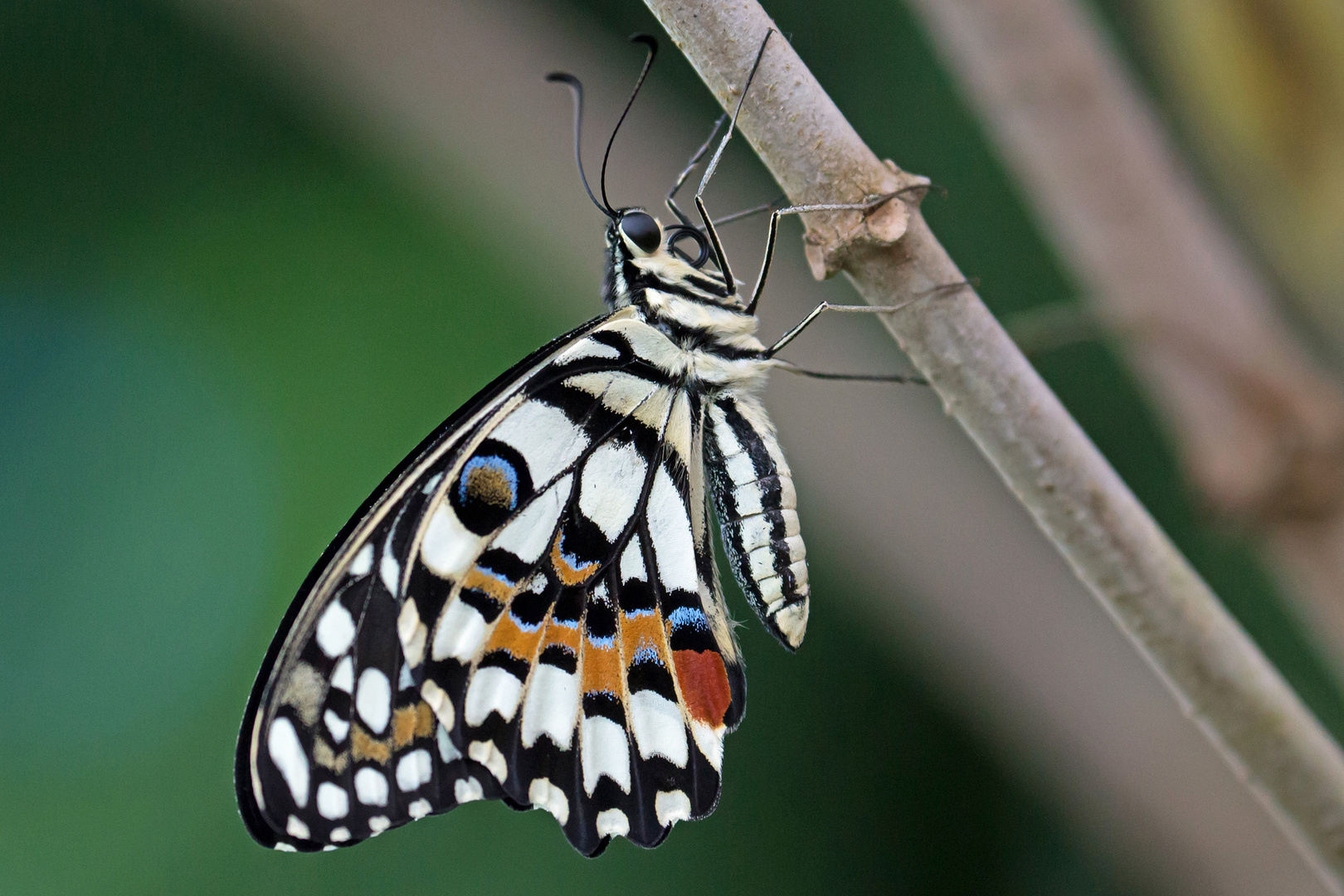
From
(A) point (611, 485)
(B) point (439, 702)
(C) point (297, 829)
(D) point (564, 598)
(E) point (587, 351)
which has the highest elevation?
(E) point (587, 351)

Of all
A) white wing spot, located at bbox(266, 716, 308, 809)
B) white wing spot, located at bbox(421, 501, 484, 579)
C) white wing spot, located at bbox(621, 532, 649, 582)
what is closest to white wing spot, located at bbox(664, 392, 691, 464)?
white wing spot, located at bbox(621, 532, 649, 582)

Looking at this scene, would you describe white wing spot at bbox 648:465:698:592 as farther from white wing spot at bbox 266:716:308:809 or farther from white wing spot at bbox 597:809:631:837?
white wing spot at bbox 266:716:308:809

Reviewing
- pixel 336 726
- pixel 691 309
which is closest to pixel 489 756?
pixel 336 726

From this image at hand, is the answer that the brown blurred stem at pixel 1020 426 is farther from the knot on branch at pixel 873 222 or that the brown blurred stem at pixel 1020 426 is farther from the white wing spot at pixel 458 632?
the white wing spot at pixel 458 632

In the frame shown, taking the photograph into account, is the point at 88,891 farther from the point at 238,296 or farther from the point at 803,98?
the point at 803,98

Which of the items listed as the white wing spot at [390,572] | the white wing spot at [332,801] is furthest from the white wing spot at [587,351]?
the white wing spot at [332,801]

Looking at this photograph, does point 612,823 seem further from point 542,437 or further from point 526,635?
point 542,437
